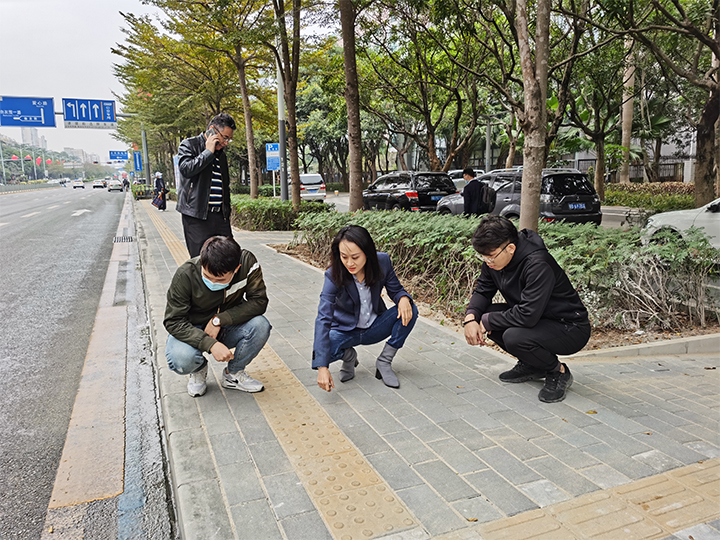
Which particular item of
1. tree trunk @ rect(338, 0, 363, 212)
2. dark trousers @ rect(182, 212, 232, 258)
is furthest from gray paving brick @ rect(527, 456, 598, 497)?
tree trunk @ rect(338, 0, 363, 212)

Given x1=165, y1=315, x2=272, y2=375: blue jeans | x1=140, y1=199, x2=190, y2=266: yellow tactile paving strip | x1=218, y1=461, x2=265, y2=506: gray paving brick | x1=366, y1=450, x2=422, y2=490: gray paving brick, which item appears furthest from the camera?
x1=140, y1=199, x2=190, y2=266: yellow tactile paving strip

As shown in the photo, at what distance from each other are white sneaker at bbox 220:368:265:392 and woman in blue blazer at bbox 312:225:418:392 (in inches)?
19.5

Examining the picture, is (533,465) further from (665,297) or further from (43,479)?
(665,297)

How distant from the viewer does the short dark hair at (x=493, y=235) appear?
10.1 ft

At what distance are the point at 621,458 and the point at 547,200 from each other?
29.6ft

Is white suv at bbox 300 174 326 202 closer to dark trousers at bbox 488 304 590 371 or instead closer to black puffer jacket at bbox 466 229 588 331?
black puffer jacket at bbox 466 229 588 331

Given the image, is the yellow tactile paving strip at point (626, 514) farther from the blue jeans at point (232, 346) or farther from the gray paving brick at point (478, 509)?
the blue jeans at point (232, 346)

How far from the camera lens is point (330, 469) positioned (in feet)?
8.46

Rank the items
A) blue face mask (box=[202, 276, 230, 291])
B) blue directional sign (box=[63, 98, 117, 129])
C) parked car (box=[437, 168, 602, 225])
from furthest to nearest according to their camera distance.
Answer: blue directional sign (box=[63, 98, 117, 129]), parked car (box=[437, 168, 602, 225]), blue face mask (box=[202, 276, 230, 291])

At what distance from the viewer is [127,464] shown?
296 cm

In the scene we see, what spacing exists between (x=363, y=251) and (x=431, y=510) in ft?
5.23

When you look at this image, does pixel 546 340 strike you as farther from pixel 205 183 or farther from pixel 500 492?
pixel 205 183

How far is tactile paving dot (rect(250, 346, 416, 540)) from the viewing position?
2.19 meters

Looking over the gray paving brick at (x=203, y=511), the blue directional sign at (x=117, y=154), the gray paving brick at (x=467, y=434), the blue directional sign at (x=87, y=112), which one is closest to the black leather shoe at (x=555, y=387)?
the gray paving brick at (x=467, y=434)
